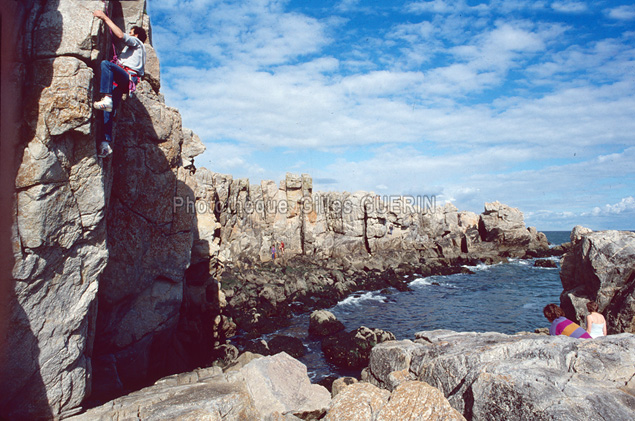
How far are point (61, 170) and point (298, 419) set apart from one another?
8237 mm

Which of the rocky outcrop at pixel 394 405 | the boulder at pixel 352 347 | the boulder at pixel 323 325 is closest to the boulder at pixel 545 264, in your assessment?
the boulder at pixel 323 325

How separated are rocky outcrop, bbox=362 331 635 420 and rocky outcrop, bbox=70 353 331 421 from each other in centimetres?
274

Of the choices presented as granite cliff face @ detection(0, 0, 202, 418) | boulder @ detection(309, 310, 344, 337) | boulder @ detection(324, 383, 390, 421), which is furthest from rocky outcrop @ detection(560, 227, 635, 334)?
granite cliff face @ detection(0, 0, 202, 418)

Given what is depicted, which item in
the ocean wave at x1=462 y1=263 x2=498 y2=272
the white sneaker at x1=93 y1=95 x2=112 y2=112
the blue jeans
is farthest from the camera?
the ocean wave at x1=462 y1=263 x2=498 y2=272

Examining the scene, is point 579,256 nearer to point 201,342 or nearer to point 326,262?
point 201,342

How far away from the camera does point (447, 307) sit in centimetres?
3409

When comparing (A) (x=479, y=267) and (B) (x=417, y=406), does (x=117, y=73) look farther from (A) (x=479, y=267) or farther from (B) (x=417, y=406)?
(A) (x=479, y=267)

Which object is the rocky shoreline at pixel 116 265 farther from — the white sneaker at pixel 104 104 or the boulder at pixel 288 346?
the boulder at pixel 288 346

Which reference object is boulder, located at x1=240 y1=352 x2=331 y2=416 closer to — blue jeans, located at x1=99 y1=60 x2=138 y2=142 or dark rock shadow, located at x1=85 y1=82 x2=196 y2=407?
dark rock shadow, located at x1=85 y1=82 x2=196 y2=407

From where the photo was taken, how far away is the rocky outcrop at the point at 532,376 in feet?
21.1

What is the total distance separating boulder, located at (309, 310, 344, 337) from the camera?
2499 cm

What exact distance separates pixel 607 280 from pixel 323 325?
55.4 feet

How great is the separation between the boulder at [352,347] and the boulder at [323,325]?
228 cm

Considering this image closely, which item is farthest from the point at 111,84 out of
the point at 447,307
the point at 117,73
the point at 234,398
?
the point at 447,307
